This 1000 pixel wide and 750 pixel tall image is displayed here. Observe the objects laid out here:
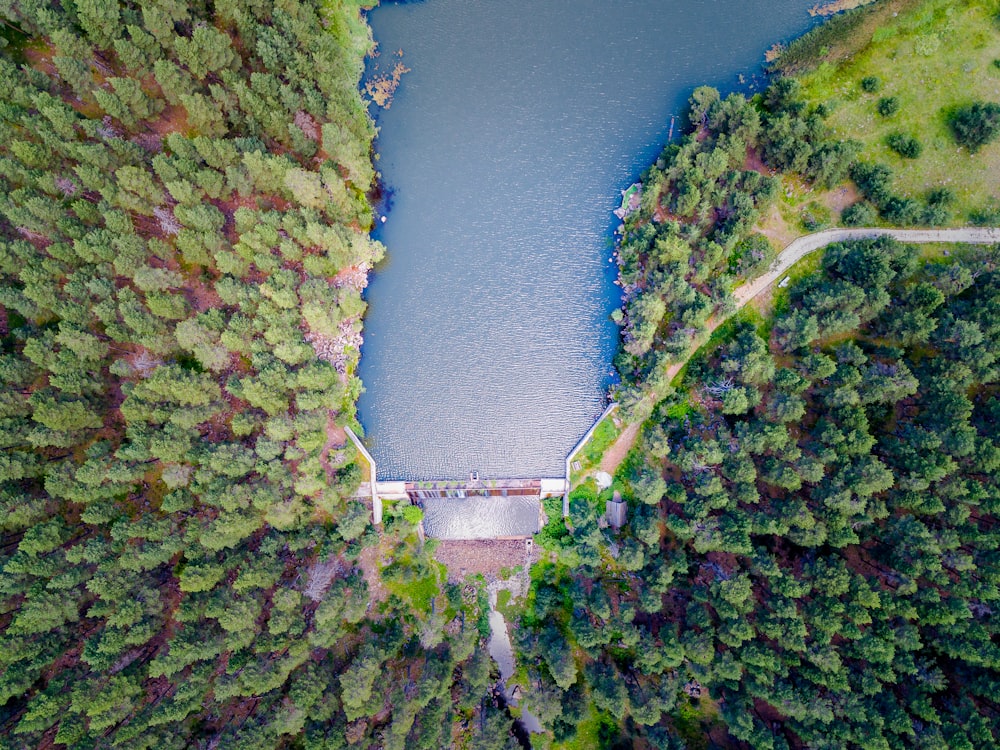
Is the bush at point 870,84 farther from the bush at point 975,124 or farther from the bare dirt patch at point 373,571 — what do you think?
the bare dirt patch at point 373,571

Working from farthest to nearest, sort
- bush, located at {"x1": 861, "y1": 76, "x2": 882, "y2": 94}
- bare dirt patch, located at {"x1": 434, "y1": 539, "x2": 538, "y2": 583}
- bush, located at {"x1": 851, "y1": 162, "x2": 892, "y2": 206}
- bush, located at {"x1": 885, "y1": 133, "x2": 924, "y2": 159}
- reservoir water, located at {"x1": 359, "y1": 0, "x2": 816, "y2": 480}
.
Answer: reservoir water, located at {"x1": 359, "y1": 0, "x2": 816, "y2": 480} < bare dirt patch, located at {"x1": 434, "y1": 539, "x2": 538, "y2": 583} < bush, located at {"x1": 861, "y1": 76, "x2": 882, "y2": 94} < bush, located at {"x1": 885, "y1": 133, "x2": 924, "y2": 159} < bush, located at {"x1": 851, "y1": 162, "x2": 892, "y2": 206}

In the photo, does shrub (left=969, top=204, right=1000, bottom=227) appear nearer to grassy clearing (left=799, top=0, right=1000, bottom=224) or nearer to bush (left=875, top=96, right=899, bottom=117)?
grassy clearing (left=799, top=0, right=1000, bottom=224)

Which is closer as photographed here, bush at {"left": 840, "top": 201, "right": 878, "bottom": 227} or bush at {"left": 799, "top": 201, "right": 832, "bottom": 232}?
bush at {"left": 840, "top": 201, "right": 878, "bottom": 227}

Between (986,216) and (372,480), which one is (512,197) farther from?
(986,216)

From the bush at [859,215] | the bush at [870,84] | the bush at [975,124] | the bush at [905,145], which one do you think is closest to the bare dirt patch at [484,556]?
the bush at [859,215]

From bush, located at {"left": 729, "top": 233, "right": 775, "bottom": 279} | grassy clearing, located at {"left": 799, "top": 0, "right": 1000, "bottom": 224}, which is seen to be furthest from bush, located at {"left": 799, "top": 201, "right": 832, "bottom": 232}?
grassy clearing, located at {"left": 799, "top": 0, "right": 1000, "bottom": 224}
